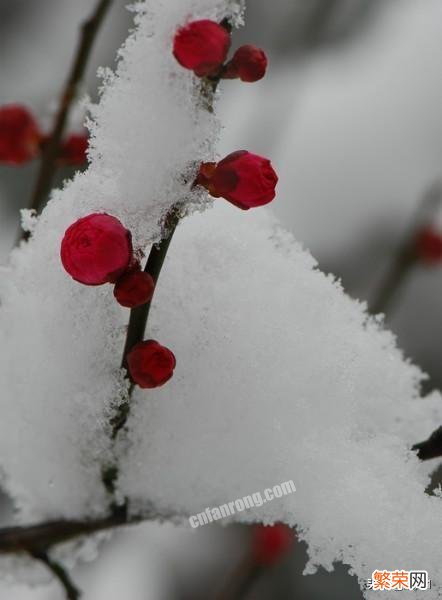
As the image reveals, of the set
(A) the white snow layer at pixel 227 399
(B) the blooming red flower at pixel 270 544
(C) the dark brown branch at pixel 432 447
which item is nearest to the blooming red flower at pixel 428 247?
(B) the blooming red flower at pixel 270 544

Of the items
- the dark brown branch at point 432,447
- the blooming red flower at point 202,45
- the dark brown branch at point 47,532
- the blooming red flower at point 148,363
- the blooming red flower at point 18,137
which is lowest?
the dark brown branch at point 47,532

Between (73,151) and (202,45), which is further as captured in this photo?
(73,151)

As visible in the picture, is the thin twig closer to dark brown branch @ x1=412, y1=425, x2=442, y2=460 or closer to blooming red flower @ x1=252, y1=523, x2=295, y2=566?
dark brown branch @ x1=412, y1=425, x2=442, y2=460

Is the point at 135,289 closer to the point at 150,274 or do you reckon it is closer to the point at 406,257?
the point at 150,274

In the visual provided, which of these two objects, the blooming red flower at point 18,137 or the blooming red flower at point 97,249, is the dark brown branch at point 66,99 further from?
the blooming red flower at point 97,249

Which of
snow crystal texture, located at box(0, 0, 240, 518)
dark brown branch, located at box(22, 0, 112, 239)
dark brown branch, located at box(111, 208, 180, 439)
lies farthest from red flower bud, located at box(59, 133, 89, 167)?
dark brown branch, located at box(111, 208, 180, 439)

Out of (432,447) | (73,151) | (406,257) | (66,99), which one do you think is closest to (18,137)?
(73,151)
